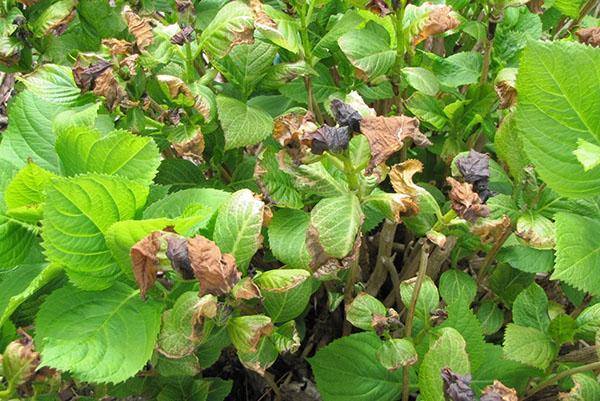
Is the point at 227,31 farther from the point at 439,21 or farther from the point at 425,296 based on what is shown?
the point at 425,296

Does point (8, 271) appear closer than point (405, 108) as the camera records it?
Yes

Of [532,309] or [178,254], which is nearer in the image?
[178,254]

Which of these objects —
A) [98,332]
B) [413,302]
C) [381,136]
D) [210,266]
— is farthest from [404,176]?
[98,332]

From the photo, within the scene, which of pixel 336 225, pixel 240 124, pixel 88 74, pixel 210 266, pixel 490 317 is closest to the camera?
pixel 210 266

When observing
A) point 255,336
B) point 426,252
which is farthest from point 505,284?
point 255,336

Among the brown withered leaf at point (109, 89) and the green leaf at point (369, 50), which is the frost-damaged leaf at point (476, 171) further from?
the brown withered leaf at point (109, 89)

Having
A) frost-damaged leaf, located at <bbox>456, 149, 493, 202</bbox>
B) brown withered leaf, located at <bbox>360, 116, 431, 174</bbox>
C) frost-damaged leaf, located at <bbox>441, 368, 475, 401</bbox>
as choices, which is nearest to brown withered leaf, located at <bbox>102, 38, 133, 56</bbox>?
brown withered leaf, located at <bbox>360, 116, 431, 174</bbox>

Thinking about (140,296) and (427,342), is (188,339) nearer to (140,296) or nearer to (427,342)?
(140,296)
